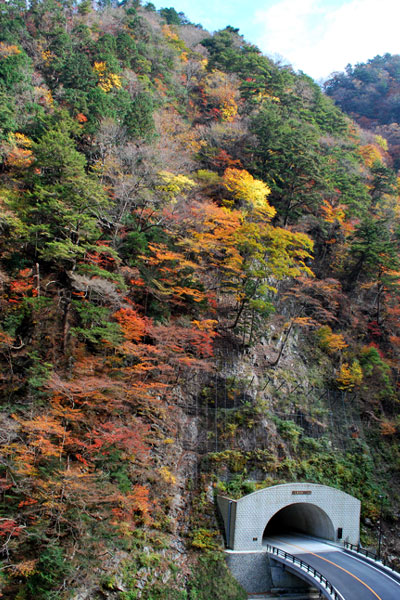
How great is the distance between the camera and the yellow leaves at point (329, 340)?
83.5 feet

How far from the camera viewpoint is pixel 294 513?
22.7 metres

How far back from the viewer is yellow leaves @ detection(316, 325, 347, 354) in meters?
25.5

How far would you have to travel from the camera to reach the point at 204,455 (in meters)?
19.2

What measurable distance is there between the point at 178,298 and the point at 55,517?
12844 mm

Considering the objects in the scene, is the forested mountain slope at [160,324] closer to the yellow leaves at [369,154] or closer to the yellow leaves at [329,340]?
the yellow leaves at [329,340]

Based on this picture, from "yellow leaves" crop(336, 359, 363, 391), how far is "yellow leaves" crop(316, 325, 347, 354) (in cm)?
137

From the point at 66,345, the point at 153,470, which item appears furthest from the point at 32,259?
the point at 153,470

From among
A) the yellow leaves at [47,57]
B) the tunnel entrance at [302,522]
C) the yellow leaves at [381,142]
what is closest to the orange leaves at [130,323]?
the tunnel entrance at [302,522]

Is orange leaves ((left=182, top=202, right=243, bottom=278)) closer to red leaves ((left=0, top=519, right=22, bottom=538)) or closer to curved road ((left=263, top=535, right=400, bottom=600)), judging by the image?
curved road ((left=263, top=535, right=400, bottom=600))

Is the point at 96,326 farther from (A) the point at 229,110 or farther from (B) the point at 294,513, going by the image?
(A) the point at 229,110

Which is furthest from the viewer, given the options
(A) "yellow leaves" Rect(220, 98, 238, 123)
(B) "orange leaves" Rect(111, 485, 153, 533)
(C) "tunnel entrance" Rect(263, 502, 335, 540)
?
(A) "yellow leaves" Rect(220, 98, 238, 123)

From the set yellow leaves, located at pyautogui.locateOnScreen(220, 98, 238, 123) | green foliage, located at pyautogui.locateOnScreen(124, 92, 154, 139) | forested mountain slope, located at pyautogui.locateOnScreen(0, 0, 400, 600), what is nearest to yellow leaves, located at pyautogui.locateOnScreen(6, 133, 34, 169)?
forested mountain slope, located at pyautogui.locateOnScreen(0, 0, 400, 600)

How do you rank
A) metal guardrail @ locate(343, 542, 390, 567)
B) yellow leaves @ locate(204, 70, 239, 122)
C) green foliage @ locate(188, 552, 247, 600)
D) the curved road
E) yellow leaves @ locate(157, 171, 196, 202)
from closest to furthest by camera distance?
1. the curved road
2. green foliage @ locate(188, 552, 247, 600)
3. metal guardrail @ locate(343, 542, 390, 567)
4. yellow leaves @ locate(157, 171, 196, 202)
5. yellow leaves @ locate(204, 70, 239, 122)

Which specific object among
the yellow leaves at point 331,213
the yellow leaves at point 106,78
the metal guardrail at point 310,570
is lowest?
the metal guardrail at point 310,570
